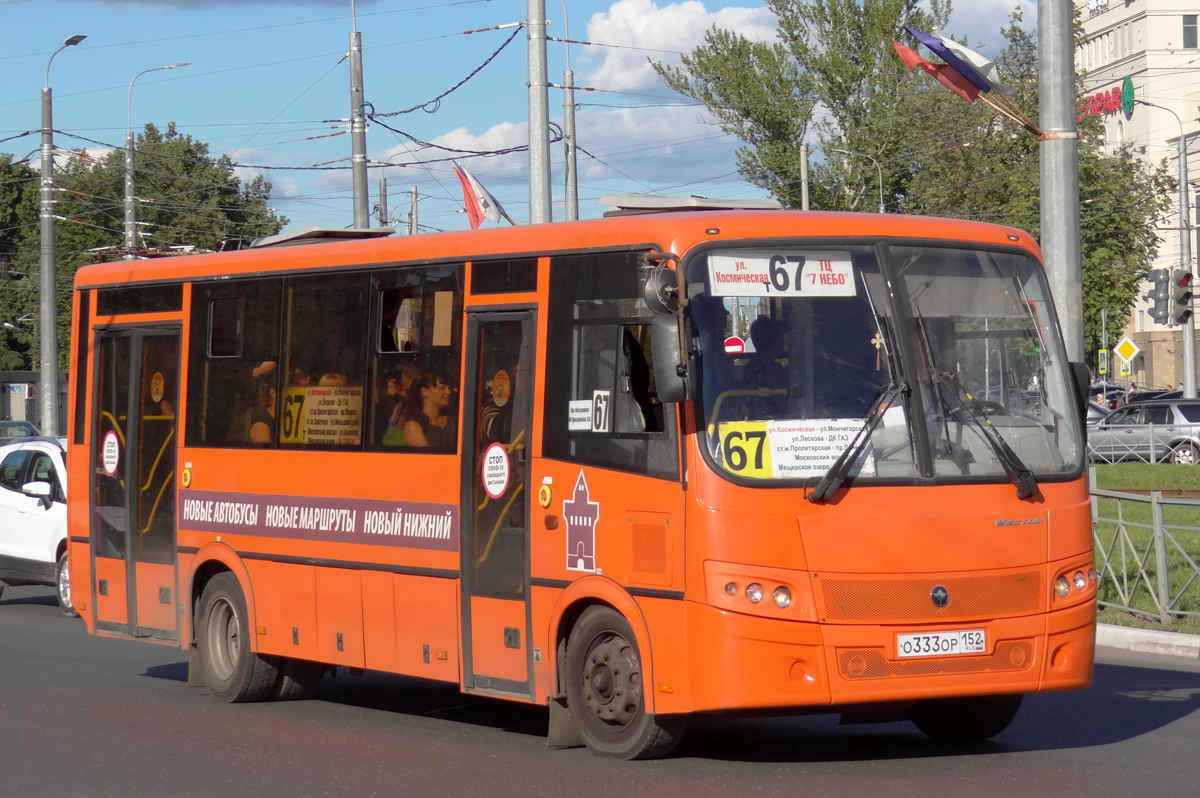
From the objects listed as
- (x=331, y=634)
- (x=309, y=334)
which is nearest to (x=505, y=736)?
(x=331, y=634)

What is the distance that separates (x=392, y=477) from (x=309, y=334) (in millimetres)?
1397

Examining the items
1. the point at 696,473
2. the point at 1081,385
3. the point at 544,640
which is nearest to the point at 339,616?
the point at 544,640

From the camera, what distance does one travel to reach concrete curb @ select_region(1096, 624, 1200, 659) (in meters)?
12.7

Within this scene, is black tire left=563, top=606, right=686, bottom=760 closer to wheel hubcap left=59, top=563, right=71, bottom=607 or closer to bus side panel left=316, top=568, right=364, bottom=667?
bus side panel left=316, top=568, right=364, bottom=667

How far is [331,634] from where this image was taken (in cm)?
1029

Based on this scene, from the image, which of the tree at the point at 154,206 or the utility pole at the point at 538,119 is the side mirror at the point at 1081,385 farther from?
the tree at the point at 154,206

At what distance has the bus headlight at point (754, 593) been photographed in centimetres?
769

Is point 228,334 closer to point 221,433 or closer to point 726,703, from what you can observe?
point 221,433

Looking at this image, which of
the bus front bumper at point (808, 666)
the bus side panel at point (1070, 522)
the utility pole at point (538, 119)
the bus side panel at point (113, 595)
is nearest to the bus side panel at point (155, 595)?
the bus side panel at point (113, 595)

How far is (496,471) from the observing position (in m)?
9.10

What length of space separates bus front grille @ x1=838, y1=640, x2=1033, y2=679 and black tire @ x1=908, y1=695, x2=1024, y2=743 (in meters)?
0.88

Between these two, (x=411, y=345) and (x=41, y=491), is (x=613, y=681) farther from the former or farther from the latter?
(x=41, y=491)

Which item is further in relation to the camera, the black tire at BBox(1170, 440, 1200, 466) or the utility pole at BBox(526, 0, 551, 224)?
the black tire at BBox(1170, 440, 1200, 466)

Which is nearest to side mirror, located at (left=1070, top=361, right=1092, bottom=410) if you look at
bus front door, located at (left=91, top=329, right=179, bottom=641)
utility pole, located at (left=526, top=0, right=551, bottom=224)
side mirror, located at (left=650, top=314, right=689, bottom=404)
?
side mirror, located at (left=650, top=314, right=689, bottom=404)
